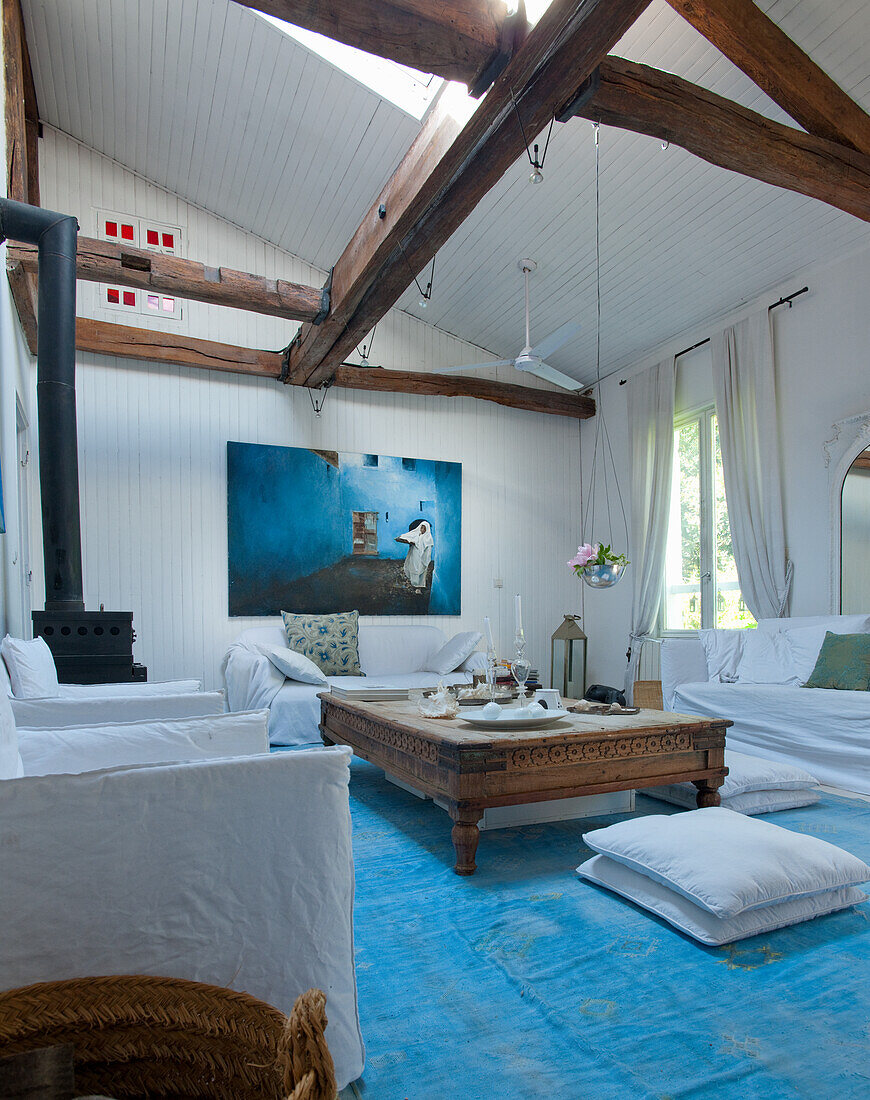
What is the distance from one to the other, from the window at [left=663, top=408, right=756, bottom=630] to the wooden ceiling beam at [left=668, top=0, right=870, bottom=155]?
2.44m

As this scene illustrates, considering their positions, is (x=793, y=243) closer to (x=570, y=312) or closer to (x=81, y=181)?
(x=570, y=312)

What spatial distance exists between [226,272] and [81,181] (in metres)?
2.04

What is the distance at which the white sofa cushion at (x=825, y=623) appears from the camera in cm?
400

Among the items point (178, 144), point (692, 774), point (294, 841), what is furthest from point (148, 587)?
point (294, 841)

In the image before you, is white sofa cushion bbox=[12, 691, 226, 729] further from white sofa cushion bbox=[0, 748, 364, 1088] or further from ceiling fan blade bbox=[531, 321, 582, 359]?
ceiling fan blade bbox=[531, 321, 582, 359]

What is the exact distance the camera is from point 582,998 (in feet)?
5.09

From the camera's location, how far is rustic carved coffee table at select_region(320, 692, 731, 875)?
230 centimetres

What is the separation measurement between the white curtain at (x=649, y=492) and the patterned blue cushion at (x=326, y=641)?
2.44 meters

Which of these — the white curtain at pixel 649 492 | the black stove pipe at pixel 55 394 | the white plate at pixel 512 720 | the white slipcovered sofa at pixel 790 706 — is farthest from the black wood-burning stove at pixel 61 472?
the white curtain at pixel 649 492

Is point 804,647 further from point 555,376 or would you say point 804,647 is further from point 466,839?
point 466,839

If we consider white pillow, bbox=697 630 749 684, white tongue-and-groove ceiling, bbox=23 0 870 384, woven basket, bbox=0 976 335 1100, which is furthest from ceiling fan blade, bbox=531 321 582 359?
woven basket, bbox=0 976 335 1100

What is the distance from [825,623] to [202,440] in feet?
15.0

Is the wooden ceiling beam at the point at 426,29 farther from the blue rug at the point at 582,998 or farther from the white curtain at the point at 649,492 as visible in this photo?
the white curtain at the point at 649,492

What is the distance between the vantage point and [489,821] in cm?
272
